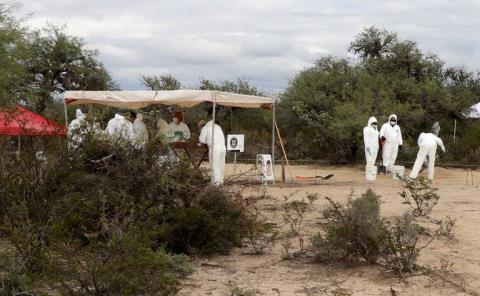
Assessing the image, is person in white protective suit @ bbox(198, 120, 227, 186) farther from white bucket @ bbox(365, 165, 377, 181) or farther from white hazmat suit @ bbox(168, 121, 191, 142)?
white bucket @ bbox(365, 165, 377, 181)

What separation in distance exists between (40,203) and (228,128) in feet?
74.1

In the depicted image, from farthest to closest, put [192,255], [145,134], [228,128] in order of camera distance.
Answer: [228,128], [145,134], [192,255]

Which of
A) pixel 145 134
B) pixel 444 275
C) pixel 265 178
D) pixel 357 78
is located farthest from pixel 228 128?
pixel 444 275

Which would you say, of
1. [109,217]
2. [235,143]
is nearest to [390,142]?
[235,143]

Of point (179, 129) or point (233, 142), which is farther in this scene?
point (233, 142)

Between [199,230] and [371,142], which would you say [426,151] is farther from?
[199,230]

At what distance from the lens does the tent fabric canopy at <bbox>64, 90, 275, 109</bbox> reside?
12.7m

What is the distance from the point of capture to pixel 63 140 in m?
7.12

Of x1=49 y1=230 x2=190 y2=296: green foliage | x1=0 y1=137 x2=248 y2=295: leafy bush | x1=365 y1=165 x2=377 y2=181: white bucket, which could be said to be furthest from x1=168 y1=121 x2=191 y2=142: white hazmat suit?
x1=49 y1=230 x2=190 y2=296: green foliage

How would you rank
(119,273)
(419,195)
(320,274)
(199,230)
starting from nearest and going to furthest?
1. (119,273)
2. (320,274)
3. (199,230)
4. (419,195)

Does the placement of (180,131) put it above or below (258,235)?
above

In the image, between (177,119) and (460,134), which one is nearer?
(177,119)

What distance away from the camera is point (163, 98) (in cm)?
1289

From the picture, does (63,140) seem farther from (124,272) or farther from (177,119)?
(177,119)
